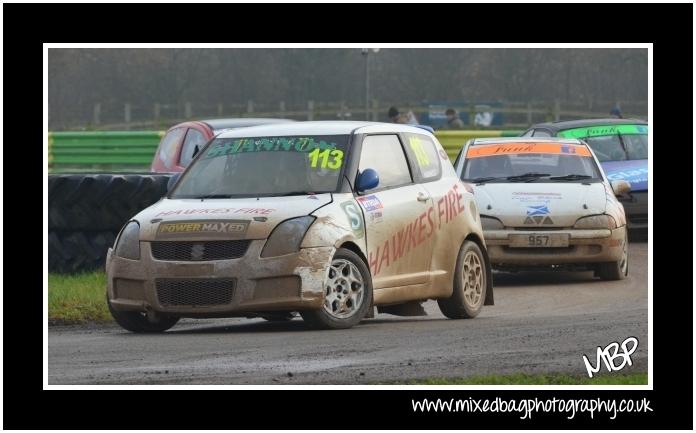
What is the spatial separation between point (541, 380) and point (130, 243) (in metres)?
3.57

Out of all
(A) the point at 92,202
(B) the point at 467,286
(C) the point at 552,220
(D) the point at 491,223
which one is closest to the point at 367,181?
(B) the point at 467,286

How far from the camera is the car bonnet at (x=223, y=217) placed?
1052 centimetres

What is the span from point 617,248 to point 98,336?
6518 millimetres

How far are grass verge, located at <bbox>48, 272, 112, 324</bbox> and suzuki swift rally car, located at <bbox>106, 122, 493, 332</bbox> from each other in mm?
1333

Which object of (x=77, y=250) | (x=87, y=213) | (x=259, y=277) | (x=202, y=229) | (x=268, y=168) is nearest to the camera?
(x=259, y=277)

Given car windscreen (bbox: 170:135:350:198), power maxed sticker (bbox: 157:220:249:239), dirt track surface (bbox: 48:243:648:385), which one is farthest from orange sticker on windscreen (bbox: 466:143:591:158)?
power maxed sticker (bbox: 157:220:249:239)

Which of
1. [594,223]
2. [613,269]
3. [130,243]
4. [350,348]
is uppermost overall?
[594,223]

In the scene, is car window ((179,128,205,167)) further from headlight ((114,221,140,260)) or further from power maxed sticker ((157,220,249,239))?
power maxed sticker ((157,220,249,239))

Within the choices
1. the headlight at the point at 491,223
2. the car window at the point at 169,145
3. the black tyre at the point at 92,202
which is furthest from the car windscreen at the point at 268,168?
the car window at the point at 169,145

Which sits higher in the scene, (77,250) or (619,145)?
(619,145)

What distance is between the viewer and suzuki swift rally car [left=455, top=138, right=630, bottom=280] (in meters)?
15.5

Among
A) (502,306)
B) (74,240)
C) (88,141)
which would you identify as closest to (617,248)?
(502,306)

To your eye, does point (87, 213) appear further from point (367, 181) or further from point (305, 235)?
point (305, 235)

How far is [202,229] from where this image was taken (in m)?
10.6
